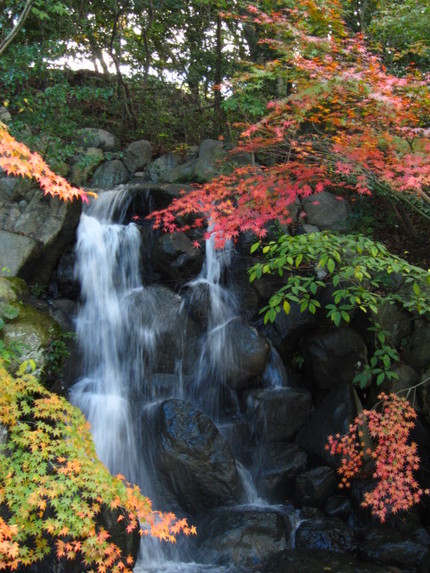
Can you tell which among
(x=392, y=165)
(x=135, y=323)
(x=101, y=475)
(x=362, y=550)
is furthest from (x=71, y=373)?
(x=392, y=165)

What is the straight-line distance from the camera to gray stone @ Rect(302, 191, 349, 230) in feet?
31.0

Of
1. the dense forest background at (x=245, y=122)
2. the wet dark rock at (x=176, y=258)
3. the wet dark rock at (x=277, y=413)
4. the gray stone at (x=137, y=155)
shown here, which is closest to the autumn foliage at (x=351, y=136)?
the dense forest background at (x=245, y=122)

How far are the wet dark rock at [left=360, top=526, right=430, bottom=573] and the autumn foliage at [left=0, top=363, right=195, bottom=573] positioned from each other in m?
2.63

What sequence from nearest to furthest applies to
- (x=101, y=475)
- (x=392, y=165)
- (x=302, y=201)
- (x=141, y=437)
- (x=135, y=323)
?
(x=101, y=475), (x=392, y=165), (x=141, y=437), (x=135, y=323), (x=302, y=201)

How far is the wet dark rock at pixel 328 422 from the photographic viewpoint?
628 centimetres

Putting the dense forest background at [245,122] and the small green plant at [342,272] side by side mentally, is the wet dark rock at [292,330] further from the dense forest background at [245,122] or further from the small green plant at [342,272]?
the small green plant at [342,272]

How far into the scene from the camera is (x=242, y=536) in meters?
5.12

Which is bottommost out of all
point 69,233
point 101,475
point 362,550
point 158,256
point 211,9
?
point 362,550

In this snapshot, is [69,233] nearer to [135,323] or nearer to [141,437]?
[135,323]

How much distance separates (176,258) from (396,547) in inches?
226

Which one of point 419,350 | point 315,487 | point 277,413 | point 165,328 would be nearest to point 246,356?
point 277,413

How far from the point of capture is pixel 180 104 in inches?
555

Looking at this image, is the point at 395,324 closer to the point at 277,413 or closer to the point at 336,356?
the point at 336,356

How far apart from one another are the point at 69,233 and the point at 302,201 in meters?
5.03
